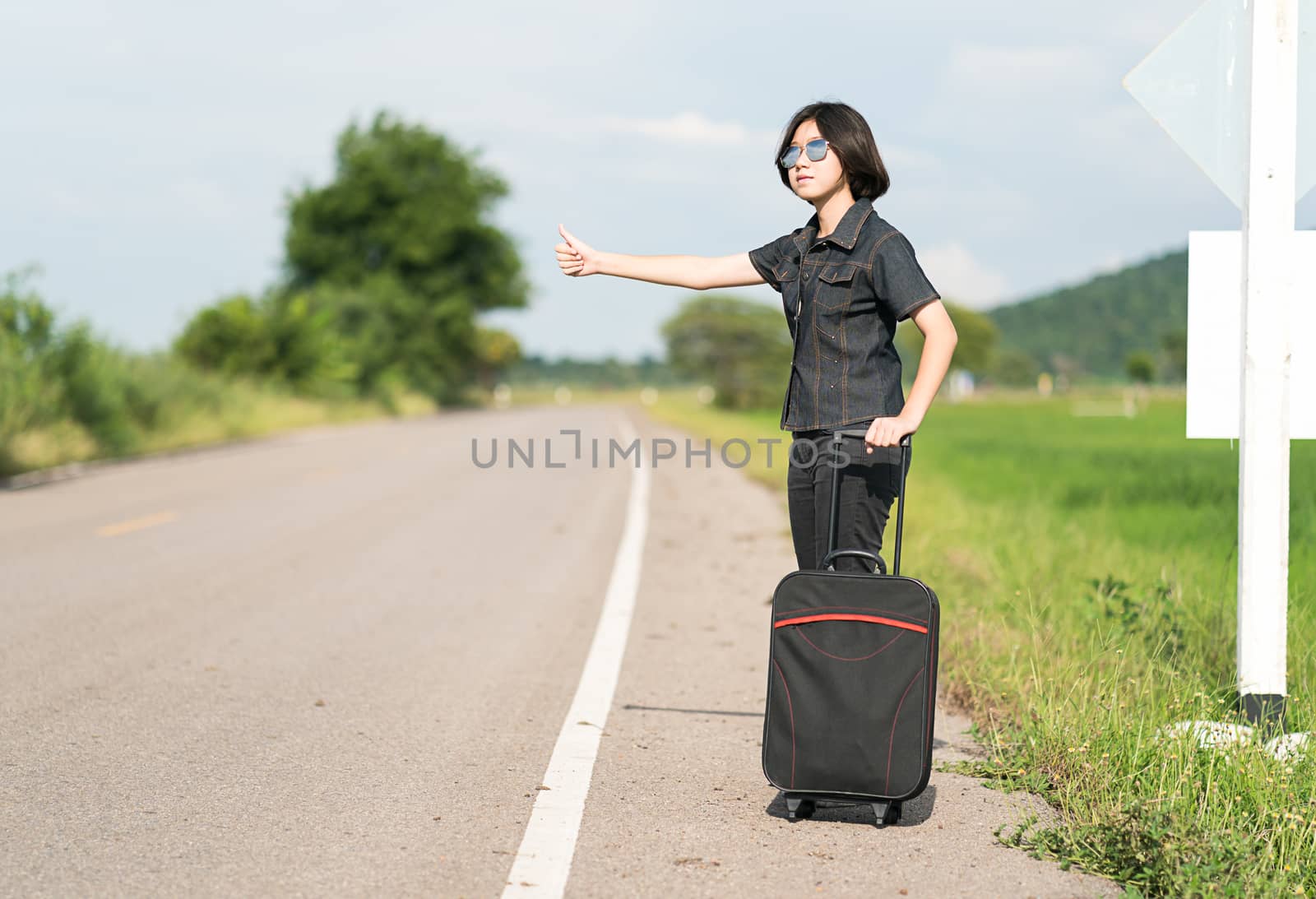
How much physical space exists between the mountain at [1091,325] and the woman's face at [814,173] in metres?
65.5

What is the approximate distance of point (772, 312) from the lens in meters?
93.2

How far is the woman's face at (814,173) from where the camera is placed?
382cm

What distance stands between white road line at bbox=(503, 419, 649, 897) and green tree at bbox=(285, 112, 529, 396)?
177 ft

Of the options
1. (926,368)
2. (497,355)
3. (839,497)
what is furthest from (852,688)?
(497,355)

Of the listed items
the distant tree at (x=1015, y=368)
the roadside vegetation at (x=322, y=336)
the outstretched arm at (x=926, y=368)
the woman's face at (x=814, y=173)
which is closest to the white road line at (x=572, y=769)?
the outstretched arm at (x=926, y=368)

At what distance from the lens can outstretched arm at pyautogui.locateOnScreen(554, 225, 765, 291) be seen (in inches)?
166

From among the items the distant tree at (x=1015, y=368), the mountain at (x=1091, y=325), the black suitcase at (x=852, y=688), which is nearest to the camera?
the black suitcase at (x=852, y=688)

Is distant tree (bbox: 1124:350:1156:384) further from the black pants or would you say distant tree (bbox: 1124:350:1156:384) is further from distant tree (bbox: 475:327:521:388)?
the black pants

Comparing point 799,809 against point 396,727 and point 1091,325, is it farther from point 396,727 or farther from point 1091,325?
point 1091,325

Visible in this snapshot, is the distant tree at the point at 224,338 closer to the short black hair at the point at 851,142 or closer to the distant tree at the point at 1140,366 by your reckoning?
the short black hair at the point at 851,142

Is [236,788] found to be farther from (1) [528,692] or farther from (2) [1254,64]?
(2) [1254,64]

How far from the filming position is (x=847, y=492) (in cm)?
381

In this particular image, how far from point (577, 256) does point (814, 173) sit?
94cm

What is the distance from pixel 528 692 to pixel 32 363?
1560 cm
